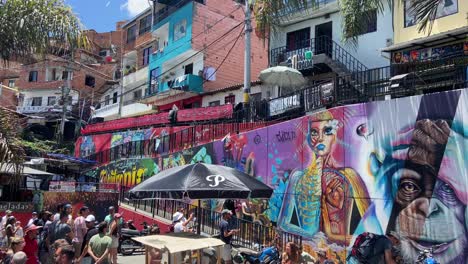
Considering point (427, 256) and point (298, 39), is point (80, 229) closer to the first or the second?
point (427, 256)

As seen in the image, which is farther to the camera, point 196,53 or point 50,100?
point 50,100

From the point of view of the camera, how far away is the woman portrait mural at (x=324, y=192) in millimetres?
9680

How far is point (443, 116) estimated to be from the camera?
800cm

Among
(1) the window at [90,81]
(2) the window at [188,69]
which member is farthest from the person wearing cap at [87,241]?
(1) the window at [90,81]

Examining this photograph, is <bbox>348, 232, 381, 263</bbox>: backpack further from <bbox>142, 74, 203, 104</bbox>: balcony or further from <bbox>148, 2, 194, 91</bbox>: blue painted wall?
<bbox>148, 2, 194, 91</bbox>: blue painted wall

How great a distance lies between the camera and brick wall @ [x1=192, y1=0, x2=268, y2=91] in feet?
111

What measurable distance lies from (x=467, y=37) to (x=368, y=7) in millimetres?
8666

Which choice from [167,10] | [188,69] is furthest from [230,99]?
[167,10]

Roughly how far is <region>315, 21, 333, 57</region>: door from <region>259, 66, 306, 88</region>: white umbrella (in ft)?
14.0

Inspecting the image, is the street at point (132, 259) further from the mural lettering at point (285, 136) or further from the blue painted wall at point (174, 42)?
the blue painted wall at point (174, 42)

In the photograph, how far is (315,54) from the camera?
23219 millimetres

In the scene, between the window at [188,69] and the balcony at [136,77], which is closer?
the window at [188,69]

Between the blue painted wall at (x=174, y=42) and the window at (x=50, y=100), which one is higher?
the blue painted wall at (x=174, y=42)

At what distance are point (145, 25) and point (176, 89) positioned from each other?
13577 millimetres
